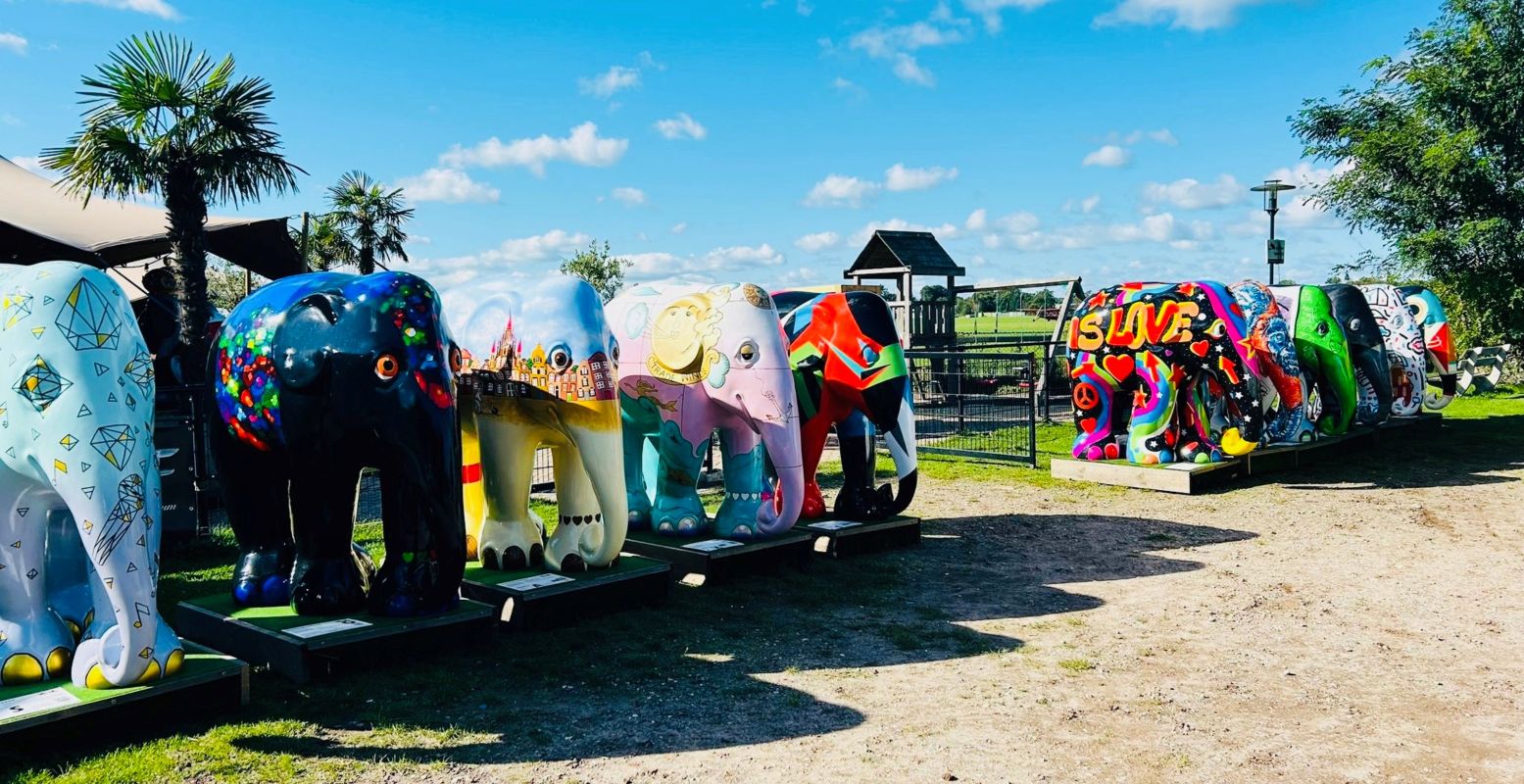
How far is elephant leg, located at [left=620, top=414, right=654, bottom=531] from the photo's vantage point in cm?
852

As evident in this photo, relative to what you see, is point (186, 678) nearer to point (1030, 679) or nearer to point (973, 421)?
point (1030, 679)

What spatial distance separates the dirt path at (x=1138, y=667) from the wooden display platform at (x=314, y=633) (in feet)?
4.40

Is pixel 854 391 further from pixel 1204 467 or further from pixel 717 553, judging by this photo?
pixel 1204 467

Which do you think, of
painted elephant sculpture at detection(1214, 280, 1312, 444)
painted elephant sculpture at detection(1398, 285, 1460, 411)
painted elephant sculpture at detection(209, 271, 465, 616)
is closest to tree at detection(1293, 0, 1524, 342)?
painted elephant sculpture at detection(1398, 285, 1460, 411)

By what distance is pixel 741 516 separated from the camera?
330 inches

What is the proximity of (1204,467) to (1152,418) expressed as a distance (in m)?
0.79

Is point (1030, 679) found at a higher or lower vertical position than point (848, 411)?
lower

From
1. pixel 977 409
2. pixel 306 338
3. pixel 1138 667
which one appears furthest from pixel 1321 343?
pixel 306 338

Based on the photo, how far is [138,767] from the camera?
15.1ft

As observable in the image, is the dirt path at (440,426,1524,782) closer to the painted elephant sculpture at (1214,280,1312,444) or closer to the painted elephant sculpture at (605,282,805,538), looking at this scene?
the painted elephant sculpture at (605,282,805,538)

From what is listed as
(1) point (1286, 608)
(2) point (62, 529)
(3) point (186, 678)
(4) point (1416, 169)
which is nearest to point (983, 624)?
(1) point (1286, 608)

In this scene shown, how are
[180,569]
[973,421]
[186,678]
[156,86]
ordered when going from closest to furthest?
[186,678] → [180,569] → [156,86] → [973,421]

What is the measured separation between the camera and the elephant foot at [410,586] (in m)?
6.08

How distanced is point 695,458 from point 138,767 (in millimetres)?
4331
